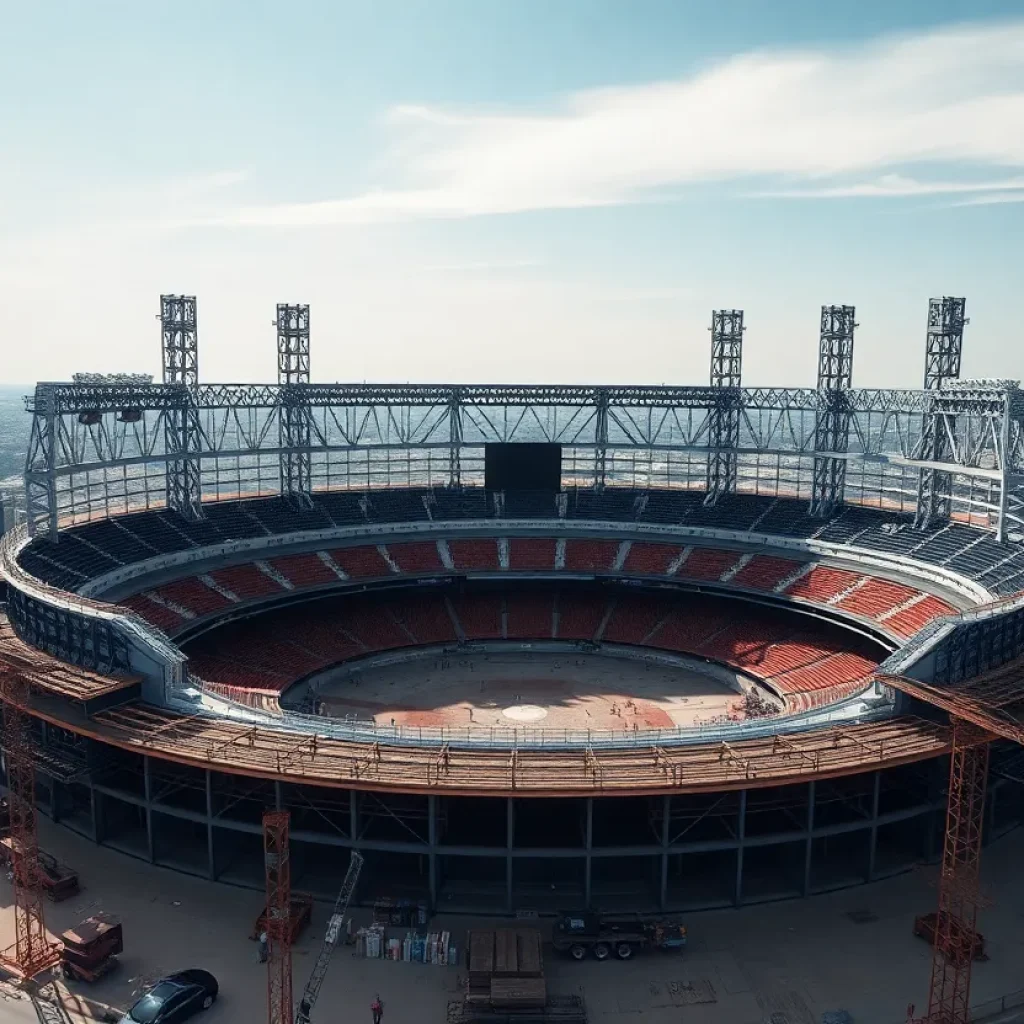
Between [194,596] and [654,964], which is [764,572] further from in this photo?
[194,596]

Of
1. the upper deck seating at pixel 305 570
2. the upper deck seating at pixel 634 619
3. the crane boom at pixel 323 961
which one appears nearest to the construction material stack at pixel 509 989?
the crane boom at pixel 323 961

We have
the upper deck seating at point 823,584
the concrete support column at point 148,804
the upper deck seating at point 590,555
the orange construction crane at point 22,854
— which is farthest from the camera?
the upper deck seating at point 590,555

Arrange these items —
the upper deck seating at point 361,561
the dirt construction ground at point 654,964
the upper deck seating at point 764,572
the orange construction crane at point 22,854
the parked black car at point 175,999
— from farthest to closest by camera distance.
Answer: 1. the upper deck seating at point 361,561
2. the upper deck seating at point 764,572
3. the orange construction crane at point 22,854
4. the dirt construction ground at point 654,964
5. the parked black car at point 175,999

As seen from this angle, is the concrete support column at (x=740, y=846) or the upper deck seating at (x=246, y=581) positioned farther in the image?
the upper deck seating at (x=246, y=581)

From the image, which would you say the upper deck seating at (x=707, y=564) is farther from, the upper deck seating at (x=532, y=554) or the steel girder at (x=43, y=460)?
the steel girder at (x=43, y=460)

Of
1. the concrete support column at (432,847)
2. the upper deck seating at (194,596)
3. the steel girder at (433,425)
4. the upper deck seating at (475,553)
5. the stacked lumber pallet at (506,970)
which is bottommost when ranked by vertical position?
the stacked lumber pallet at (506,970)

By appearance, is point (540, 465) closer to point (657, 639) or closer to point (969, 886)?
point (657, 639)
